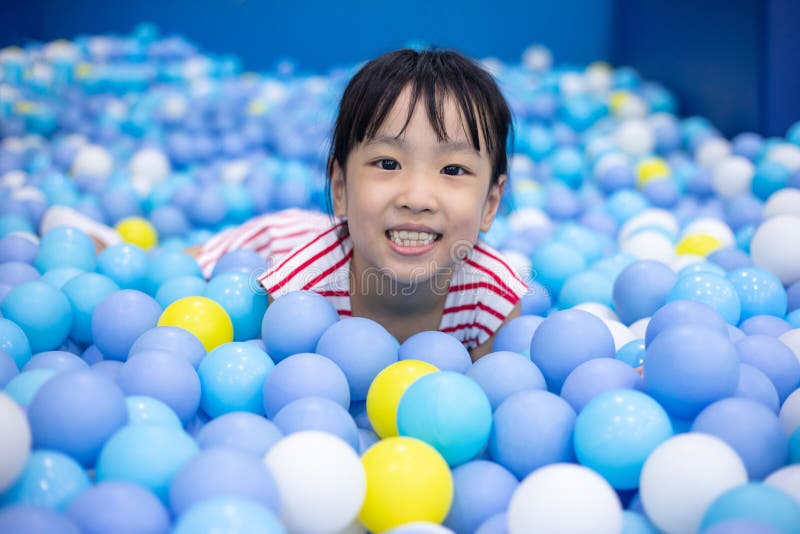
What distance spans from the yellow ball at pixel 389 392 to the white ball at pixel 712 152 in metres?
1.87

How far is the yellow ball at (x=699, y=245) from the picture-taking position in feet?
5.71

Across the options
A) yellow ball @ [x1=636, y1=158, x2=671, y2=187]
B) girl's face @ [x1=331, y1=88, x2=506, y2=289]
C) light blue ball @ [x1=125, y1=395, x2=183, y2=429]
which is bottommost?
light blue ball @ [x1=125, y1=395, x2=183, y2=429]

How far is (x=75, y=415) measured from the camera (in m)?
0.82

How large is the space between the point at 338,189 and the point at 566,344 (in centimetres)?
50

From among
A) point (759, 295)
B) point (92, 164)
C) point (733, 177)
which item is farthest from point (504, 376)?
point (92, 164)

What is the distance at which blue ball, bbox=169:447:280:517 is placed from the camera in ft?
2.36

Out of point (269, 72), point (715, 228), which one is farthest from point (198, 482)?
point (269, 72)

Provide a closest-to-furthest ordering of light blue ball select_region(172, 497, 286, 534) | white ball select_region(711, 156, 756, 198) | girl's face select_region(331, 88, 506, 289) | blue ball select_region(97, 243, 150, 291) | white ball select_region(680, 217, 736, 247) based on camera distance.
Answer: light blue ball select_region(172, 497, 286, 534)
girl's face select_region(331, 88, 506, 289)
blue ball select_region(97, 243, 150, 291)
white ball select_region(680, 217, 736, 247)
white ball select_region(711, 156, 756, 198)

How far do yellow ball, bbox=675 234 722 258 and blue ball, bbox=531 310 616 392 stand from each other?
0.69 m

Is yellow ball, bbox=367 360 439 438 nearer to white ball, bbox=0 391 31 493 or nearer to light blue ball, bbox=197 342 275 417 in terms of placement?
light blue ball, bbox=197 342 275 417

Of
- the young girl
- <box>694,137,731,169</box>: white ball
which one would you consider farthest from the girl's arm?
<box>694,137,731,169</box>: white ball

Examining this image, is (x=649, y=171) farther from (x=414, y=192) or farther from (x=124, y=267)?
(x=124, y=267)

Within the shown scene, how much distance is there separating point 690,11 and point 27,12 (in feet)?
9.95

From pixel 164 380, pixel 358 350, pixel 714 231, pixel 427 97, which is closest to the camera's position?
pixel 164 380
